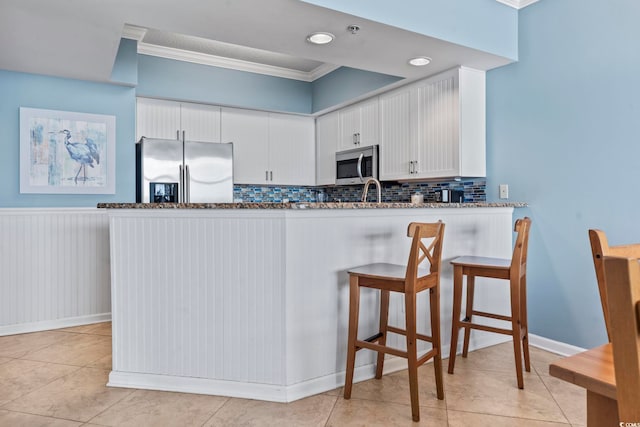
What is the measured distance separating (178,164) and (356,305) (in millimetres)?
2492

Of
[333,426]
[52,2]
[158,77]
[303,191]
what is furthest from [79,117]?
[333,426]

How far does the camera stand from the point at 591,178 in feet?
8.82

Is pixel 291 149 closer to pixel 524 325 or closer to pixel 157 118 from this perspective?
pixel 157 118

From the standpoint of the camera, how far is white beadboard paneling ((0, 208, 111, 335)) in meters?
3.41

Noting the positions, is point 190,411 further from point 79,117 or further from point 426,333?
point 79,117

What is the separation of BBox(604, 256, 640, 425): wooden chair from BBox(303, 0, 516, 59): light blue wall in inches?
83.0

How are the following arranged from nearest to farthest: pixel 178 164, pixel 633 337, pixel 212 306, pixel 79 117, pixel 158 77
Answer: pixel 633 337 < pixel 212 306 < pixel 79 117 < pixel 178 164 < pixel 158 77

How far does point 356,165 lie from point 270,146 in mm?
1125

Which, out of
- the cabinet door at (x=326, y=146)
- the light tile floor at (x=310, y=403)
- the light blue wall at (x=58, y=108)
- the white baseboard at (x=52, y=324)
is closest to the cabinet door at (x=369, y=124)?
the cabinet door at (x=326, y=146)

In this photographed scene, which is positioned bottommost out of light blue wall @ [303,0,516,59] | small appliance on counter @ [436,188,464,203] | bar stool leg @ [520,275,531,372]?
bar stool leg @ [520,275,531,372]

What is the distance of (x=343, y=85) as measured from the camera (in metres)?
4.47

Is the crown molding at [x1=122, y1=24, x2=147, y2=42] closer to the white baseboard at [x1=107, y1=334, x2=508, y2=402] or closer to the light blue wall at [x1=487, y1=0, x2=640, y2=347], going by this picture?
the white baseboard at [x1=107, y1=334, x2=508, y2=402]

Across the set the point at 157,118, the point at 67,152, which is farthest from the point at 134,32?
the point at 67,152

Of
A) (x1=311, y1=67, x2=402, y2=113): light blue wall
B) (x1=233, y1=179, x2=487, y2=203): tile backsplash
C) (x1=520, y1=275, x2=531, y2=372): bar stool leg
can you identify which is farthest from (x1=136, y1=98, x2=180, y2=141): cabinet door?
(x1=520, y1=275, x2=531, y2=372): bar stool leg
